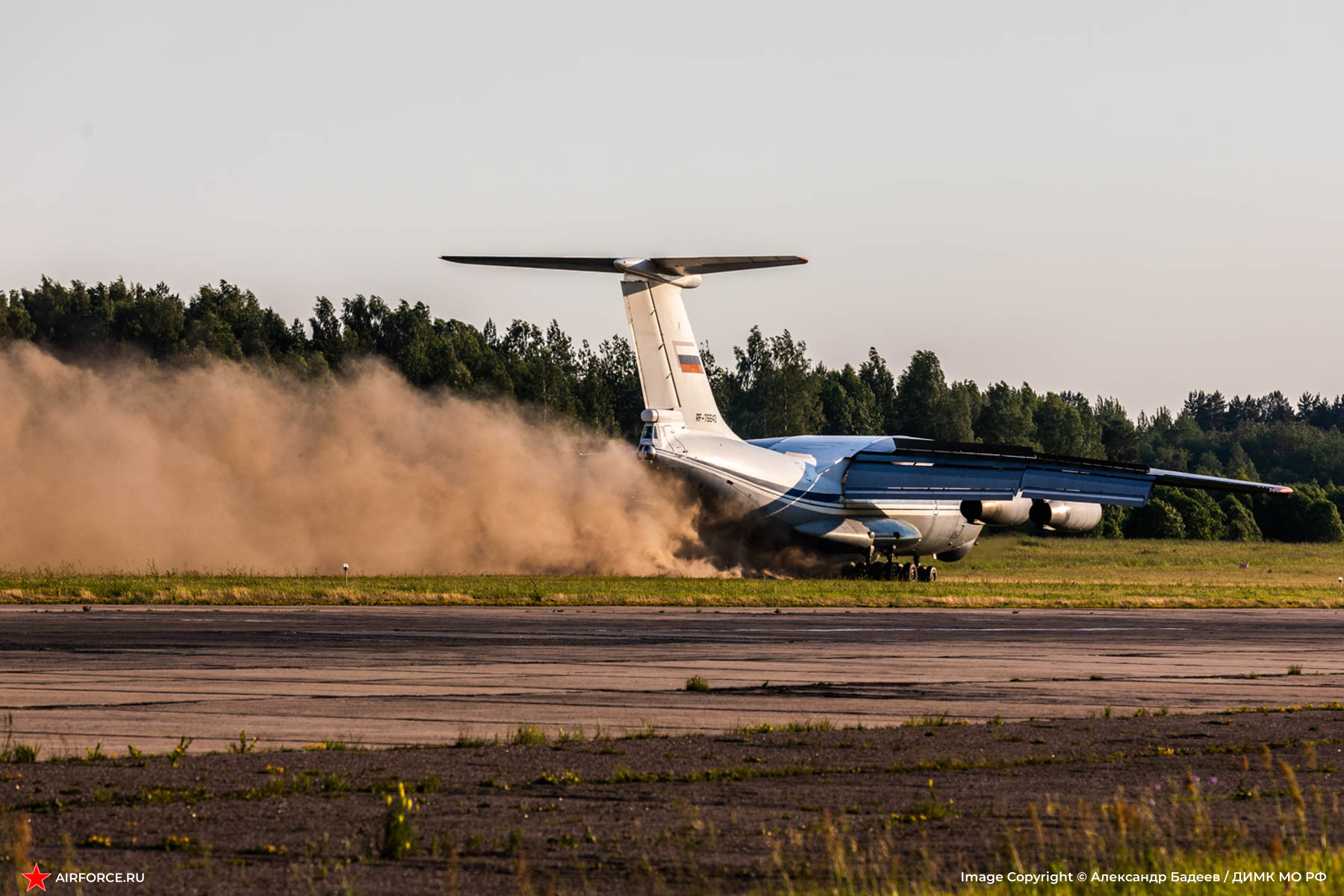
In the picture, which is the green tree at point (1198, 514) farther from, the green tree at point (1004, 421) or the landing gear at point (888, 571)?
the landing gear at point (888, 571)

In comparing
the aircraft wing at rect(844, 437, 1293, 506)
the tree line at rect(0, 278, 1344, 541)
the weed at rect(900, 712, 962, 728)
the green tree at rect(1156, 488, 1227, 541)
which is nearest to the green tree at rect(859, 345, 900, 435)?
the tree line at rect(0, 278, 1344, 541)

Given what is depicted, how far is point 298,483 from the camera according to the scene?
46.1 m

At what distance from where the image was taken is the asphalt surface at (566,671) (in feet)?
43.1

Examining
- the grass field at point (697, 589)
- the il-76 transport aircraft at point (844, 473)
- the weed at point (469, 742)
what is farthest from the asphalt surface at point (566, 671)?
the il-76 transport aircraft at point (844, 473)

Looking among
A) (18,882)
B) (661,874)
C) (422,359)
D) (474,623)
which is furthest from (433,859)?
(422,359)

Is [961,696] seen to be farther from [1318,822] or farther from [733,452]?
[733,452]

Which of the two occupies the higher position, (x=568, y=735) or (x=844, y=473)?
(x=844, y=473)

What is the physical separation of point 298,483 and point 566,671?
30.3 meters

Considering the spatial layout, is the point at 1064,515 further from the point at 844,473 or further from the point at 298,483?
the point at 298,483

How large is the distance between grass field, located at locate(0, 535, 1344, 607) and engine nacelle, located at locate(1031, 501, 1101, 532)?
2048mm

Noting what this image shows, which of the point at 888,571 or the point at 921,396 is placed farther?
the point at 921,396

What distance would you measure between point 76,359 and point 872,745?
42.1 metres

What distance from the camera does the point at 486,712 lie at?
44.8 feet

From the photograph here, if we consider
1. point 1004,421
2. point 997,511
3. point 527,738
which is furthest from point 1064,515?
point 1004,421
